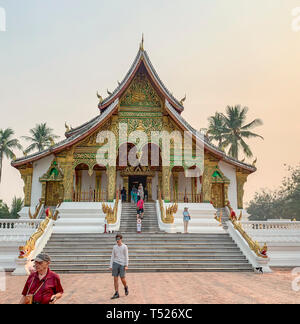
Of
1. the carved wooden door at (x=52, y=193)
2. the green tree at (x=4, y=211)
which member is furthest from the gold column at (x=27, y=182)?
the green tree at (x=4, y=211)

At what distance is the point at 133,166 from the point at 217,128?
1939cm

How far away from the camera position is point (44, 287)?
3.29 meters

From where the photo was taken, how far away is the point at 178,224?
49.6ft

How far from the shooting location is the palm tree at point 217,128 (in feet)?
121

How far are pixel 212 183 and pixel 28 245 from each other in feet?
41.1

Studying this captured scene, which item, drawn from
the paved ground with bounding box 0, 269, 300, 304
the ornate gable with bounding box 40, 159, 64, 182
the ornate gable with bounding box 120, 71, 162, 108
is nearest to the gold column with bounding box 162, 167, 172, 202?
the ornate gable with bounding box 120, 71, 162, 108

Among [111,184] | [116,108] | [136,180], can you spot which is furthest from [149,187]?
[116,108]

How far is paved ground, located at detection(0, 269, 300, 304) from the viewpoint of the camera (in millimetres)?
6004

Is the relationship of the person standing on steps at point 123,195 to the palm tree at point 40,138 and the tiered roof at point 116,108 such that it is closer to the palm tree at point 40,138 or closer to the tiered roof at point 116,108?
the tiered roof at point 116,108

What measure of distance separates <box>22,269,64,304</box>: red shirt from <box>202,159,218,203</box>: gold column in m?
15.2

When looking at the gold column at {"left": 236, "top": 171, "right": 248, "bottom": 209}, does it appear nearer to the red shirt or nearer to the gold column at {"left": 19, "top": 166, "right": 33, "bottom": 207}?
the gold column at {"left": 19, "top": 166, "right": 33, "bottom": 207}

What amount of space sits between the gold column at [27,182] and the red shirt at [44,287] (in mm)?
16936

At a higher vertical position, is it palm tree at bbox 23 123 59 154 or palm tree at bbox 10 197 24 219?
palm tree at bbox 23 123 59 154

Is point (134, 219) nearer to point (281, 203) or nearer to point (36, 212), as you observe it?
point (36, 212)
